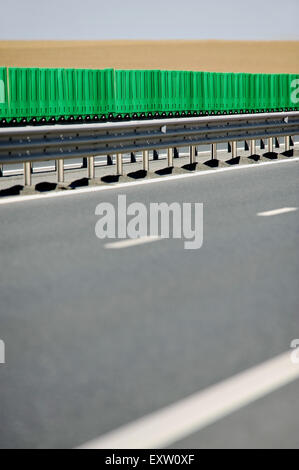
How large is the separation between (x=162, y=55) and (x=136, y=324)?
11965 centimetres

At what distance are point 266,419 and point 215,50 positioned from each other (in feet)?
408

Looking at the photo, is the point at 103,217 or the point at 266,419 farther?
the point at 103,217

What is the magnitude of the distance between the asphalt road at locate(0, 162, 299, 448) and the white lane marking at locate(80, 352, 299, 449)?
62mm

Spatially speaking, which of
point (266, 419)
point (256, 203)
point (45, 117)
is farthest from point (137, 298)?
point (45, 117)

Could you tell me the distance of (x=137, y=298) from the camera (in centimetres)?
614

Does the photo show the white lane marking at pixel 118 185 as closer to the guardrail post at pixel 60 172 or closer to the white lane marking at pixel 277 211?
the guardrail post at pixel 60 172

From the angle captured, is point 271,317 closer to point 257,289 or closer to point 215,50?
point 257,289

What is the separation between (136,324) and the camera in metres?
5.41

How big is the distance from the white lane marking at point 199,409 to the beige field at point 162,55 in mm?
101640

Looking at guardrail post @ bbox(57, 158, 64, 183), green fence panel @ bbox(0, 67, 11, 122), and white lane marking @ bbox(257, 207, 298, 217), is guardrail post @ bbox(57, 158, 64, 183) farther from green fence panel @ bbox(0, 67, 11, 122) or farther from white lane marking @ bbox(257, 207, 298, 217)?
green fence panel @ bbox(0, 67, 11, 122)

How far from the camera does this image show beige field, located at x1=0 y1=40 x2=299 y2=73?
11212cm

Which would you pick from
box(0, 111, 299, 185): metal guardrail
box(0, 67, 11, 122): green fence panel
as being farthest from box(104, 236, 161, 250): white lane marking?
box(0, 67, 11, 122): green fence panel

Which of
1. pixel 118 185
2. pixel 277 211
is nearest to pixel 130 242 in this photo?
pixel 277 211

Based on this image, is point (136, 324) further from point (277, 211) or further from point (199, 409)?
point (277, 211)
